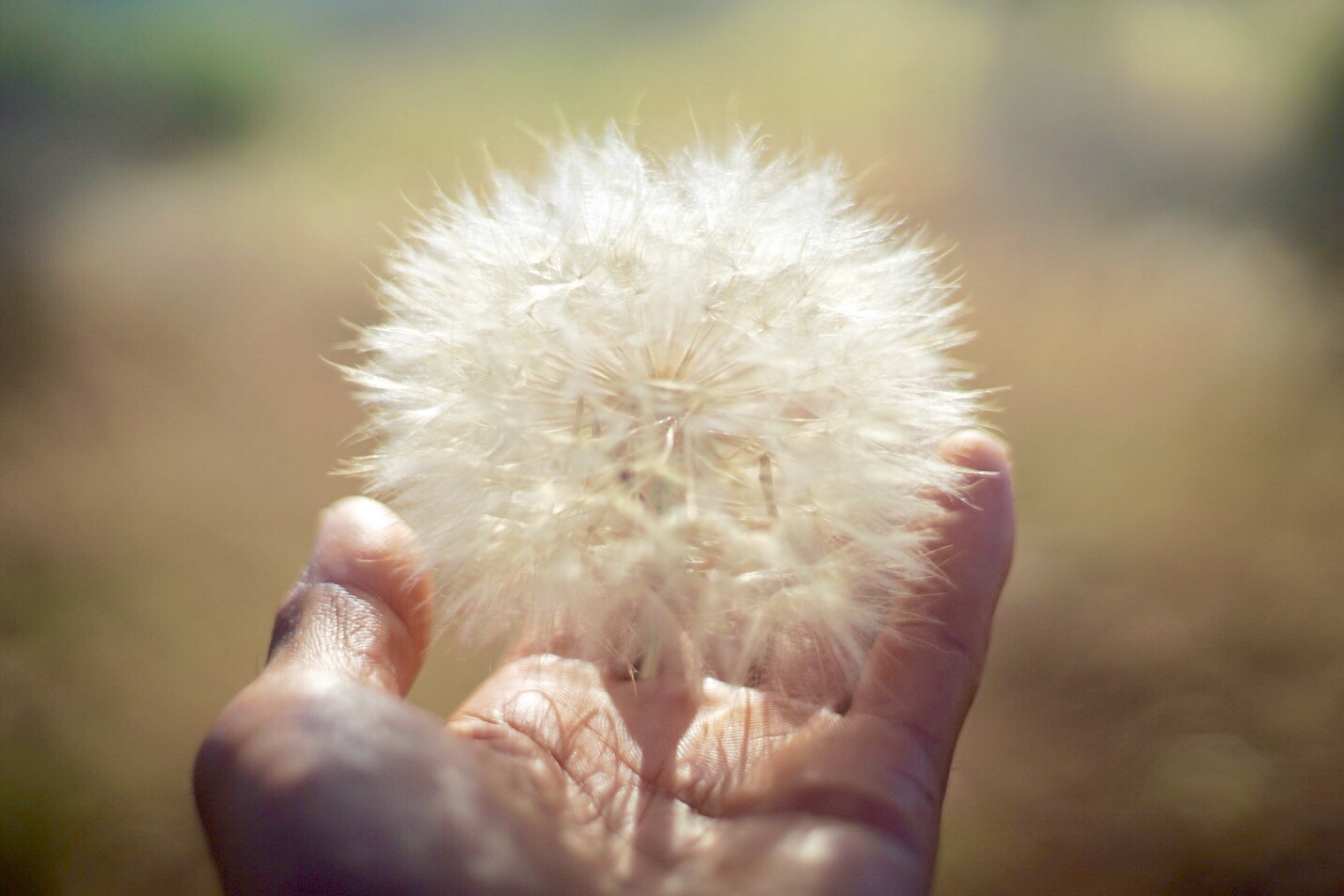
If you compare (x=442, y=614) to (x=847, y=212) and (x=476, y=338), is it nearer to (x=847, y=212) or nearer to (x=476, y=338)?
(x=476, y=338)

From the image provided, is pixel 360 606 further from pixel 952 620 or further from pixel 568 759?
pixel 952 620

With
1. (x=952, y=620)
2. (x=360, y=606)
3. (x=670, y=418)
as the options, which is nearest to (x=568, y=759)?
(x=360, y=606)

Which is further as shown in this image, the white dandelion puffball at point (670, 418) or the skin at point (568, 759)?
the white dandelion puffball at point (670, 418)

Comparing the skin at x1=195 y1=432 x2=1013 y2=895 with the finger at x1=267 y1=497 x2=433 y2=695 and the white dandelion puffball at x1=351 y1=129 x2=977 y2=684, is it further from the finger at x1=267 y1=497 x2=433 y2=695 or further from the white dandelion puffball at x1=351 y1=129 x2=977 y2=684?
the white dandelion puffball at x1=351 y1=129 x2=977 y2=684

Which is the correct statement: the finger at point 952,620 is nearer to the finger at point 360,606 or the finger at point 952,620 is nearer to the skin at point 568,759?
the skin at point 568,759

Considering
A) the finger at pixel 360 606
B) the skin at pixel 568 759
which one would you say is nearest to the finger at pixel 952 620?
the skin at pixel 568 759

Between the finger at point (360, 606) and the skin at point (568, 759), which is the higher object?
the finger at point (360, 606)

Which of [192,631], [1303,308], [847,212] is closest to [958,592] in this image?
[847,212]
